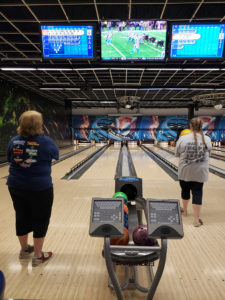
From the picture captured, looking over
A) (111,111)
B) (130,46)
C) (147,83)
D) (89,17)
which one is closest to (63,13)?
(89,17)

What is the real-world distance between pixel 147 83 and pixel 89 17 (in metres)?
5.93

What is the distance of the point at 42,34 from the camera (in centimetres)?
354

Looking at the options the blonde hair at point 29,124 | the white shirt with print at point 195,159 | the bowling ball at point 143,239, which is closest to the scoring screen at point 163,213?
the bowling ball at point 143,239

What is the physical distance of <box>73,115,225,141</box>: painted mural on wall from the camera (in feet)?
69.9

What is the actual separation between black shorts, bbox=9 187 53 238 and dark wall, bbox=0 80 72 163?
734 centimetres

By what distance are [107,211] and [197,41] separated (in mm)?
3254

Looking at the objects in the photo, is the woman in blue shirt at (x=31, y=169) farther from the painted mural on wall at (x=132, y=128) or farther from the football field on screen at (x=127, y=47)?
the painted mural on wall at (x=132, y=128)

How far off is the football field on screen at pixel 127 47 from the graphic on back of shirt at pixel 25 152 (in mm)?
2463

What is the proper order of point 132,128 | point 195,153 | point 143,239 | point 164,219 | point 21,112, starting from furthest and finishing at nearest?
point 132,128 < point 21,112 < point 195,153 < point 143,239 < point 164,219

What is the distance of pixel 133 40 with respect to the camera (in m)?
3.53

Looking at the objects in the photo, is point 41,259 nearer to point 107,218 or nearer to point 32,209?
point 32,209

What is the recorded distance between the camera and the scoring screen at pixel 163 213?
130 centimetres

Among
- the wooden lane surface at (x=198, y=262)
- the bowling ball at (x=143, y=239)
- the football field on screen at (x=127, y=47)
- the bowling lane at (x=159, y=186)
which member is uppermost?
the football field on screen at (x=127, y=47)

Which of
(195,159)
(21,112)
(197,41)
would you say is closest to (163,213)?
(195,159)
